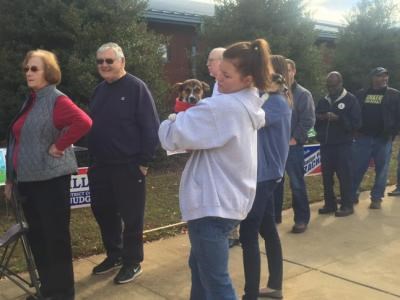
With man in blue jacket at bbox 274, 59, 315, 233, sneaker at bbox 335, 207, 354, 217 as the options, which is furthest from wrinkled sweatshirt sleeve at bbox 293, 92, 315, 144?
sneaker at bbox 335, 207, 354, 217

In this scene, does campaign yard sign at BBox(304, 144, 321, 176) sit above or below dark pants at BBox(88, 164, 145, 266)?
below

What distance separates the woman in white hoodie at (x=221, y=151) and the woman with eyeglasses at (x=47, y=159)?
1.25 m

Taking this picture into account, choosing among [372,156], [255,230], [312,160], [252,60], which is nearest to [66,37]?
[312,160]

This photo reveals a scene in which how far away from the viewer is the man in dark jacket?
6508 mm

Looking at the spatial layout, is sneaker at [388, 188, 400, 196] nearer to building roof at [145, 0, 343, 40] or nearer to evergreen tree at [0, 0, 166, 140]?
evergreen tree at [0, 0, 166, 140]

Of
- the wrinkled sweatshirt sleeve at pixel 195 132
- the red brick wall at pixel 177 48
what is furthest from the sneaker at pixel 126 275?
the red brick wall at pixel 177 48

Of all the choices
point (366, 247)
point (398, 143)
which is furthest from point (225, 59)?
point (398, 143)

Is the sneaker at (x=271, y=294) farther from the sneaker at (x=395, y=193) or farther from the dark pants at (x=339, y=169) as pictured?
the sneaker at (x=395, y=193)

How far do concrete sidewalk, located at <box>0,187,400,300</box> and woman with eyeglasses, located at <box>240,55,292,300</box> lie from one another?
2.05 ft

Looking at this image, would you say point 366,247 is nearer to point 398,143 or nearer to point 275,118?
point 275,118

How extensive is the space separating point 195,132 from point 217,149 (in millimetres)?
177

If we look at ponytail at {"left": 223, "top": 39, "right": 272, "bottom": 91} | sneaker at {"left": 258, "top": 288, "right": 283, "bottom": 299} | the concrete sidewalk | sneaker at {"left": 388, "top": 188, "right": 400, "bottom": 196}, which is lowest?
sneaker at {"left": 388, "top": 188, "right": 400, "bottom": 196}

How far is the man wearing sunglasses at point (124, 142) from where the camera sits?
165 inches

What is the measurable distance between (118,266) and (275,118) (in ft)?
6.94
